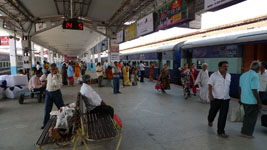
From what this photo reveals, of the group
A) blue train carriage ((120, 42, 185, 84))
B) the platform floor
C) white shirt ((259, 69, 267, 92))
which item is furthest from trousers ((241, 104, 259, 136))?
blue train carriage ((120, 42, 185, 84))

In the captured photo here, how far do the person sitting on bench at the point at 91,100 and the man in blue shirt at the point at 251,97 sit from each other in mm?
2972

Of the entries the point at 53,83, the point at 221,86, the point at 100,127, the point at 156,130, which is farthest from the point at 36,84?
the point at 221,86

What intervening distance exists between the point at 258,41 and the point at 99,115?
582 cm

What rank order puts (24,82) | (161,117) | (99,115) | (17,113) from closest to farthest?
1. (99,115)
2. (161,117)
3. (17,113)
4. (24,82)

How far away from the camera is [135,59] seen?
17750 millimetres

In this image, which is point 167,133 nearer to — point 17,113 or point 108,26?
point 17,113

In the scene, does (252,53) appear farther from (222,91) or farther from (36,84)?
(36,84)

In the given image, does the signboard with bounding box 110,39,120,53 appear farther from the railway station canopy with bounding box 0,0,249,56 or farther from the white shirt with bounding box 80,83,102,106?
the white shirt with bounding box 80,83,102,106

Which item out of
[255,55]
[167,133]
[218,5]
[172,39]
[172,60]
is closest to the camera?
[167,133]

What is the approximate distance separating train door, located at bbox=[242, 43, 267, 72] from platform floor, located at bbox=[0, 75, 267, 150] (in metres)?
1.62

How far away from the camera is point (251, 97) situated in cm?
354

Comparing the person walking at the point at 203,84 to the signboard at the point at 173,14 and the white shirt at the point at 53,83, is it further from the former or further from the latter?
the white shirt at the point at 53,83

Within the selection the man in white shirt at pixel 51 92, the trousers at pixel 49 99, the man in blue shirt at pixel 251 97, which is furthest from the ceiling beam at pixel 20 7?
the man in blue shirt at pixel 251 97

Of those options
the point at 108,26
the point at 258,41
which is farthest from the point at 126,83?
the point at 258,41
